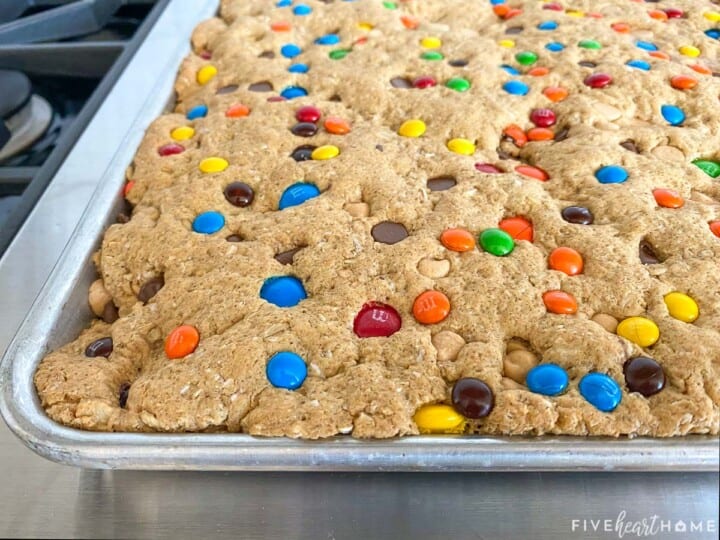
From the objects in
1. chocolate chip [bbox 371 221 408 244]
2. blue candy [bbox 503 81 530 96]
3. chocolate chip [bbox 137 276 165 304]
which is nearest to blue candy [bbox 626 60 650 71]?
blue candy [bbox 503 81 530 96]

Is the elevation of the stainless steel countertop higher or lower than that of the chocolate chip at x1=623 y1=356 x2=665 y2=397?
lower

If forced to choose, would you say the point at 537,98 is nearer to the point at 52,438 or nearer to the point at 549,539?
the point at 549,539

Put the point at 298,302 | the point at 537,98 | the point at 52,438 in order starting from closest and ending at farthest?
the point at 52,438 → the point at 298,302 → the point at 537,98

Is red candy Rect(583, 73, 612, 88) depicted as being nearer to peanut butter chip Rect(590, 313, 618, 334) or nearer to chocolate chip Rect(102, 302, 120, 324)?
peanut butter chip Rect(590, 313, 618, 334)

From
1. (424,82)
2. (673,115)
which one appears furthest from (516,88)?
(673,115)

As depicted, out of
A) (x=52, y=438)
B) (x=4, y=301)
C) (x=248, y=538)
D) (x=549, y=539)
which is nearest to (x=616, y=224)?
(x=549, y=539)

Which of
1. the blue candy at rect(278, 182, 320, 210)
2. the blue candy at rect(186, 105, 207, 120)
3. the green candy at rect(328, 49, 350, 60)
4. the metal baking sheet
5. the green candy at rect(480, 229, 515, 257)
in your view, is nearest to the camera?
the metal baking sheet

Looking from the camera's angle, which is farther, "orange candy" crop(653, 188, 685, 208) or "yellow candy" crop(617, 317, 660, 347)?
"orange candy" crop(653, 188, 685, 208)
